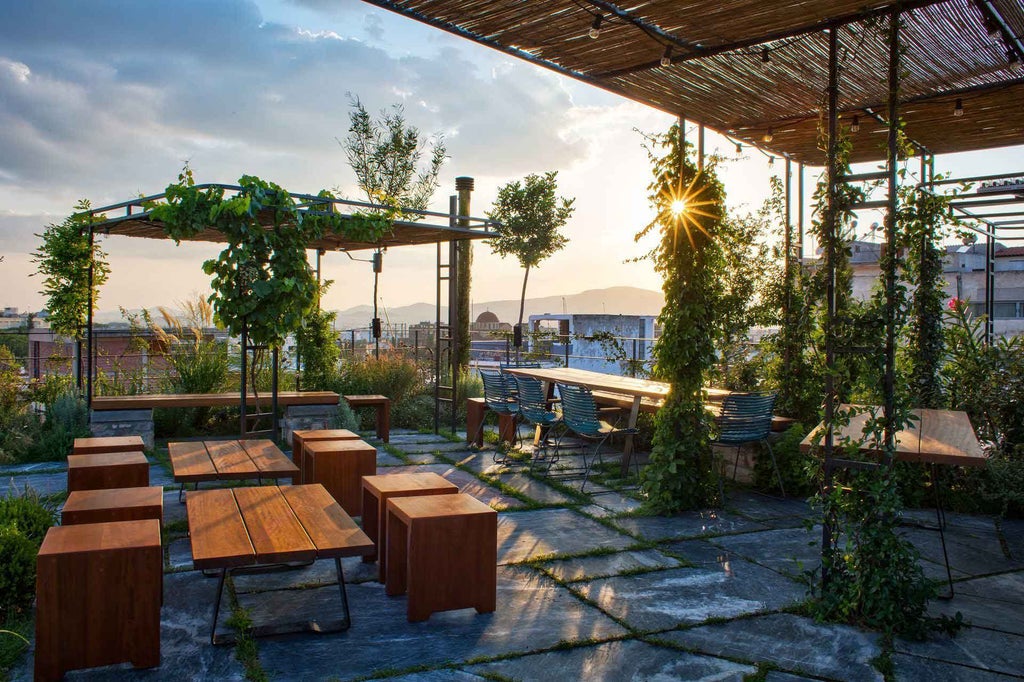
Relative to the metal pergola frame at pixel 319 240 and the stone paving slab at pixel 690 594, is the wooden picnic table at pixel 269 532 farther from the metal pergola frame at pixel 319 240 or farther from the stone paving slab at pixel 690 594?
the metal pergola frame at pixel 319 240

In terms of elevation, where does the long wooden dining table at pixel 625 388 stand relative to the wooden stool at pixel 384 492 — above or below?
above

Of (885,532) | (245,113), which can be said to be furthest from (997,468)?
(245,113)

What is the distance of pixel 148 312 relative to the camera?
9391mm

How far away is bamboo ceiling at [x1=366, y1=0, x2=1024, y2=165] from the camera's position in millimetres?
3924

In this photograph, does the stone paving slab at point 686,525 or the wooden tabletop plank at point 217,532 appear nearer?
the wooden tabletop plank at point 217,532

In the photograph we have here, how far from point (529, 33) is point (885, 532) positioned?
3.10 metres

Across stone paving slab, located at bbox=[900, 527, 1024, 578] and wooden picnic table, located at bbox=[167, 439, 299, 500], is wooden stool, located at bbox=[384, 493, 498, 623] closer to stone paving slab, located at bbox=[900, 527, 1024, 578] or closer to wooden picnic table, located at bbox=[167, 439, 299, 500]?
wooden picnic table, located at bbox=[167, 439, 299, 500]

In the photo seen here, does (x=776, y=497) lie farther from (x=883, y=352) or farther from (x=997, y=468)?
(x=883, y=352)

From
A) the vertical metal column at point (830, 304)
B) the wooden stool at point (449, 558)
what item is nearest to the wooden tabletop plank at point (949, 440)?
the vertical metal column at point (830, 304)

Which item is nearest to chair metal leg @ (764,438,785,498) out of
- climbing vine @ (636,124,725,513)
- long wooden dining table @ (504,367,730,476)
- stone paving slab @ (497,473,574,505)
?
long wooden dining table @ (504,367,730,476)

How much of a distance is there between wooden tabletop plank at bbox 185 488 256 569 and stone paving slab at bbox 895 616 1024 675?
2.72 metres

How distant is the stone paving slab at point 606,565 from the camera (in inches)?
161

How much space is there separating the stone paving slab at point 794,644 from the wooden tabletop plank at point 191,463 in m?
2.70

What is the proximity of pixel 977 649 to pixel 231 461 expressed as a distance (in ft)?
13.3
